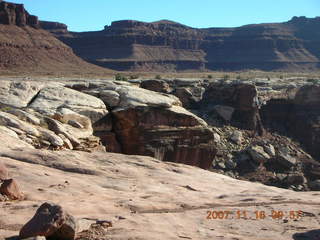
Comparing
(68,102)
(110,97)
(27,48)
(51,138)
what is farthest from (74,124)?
(27,48)

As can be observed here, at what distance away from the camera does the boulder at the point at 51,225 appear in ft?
17.8

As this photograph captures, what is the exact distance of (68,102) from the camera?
48.8 feet

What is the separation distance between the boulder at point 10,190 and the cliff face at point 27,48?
76124mm

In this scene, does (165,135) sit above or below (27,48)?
below

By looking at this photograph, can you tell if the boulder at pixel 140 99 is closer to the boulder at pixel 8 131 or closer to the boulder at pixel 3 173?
the boulder at pixel 8 131

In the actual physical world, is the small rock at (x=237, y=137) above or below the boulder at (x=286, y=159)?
above

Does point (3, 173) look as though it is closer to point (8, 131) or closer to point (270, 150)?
point (8, 131)

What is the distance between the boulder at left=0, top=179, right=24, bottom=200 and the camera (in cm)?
720

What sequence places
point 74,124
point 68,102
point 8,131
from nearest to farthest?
point 8,131 → point 74,124 → point 68,102

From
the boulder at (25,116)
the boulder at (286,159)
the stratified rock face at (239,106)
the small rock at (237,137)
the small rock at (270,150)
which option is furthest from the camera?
the stratified rock face at (239,106)

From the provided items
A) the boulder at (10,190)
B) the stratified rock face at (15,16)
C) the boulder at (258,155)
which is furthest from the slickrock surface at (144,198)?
the stratified rock face at (15,16)

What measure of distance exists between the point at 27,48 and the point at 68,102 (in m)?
81.7

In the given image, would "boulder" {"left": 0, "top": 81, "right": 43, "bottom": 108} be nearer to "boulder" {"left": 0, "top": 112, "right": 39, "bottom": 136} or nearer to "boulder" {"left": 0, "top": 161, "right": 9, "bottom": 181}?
"boulder" {"left": 0, "top": 112, "right": 39, "bottom": 136}

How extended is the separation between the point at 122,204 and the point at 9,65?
81261 mm
